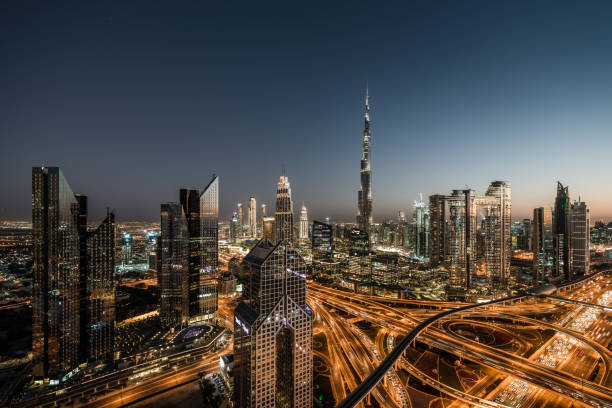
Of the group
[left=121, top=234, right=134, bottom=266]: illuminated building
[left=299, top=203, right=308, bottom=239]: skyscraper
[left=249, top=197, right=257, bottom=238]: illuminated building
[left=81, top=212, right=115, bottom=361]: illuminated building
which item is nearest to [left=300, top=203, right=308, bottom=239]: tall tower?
[left=299, top=203, right=308, bottom=239]: skyscraper

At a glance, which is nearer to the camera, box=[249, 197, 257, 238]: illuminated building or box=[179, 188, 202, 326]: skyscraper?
box=[179, 188, 202, 326]: skyscraper

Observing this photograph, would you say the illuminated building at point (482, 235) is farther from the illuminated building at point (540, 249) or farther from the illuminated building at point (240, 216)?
the illuminated building at point (240, 216)

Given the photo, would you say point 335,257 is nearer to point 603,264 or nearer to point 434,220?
point 434,220

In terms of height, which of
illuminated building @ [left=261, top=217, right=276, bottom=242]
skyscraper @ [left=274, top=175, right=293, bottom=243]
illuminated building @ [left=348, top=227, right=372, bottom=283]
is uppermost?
skyscraper @ [left=274, top=175, right=293, bottom=243]

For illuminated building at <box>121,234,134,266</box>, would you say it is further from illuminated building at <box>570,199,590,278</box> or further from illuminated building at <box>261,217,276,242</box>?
illuminated building at <box>570,199,590,278</box>

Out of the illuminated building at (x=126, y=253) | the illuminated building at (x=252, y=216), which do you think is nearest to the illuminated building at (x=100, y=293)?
the illuminated building at (x=126, y=253)

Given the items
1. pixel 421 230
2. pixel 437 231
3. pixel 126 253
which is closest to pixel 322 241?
pixel 437 231
